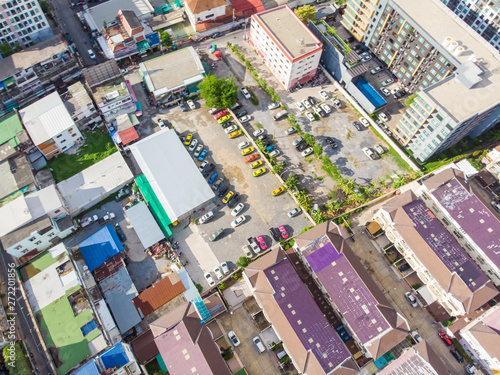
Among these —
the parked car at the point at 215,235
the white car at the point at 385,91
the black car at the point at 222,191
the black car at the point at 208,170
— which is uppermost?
the black car at the point at 208,170

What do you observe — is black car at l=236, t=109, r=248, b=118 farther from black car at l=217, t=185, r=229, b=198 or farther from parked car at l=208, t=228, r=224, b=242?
parked car at l=208, t=228, r=224, b=242

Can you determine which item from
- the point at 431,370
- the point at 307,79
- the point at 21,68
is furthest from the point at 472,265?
the point at 21,68

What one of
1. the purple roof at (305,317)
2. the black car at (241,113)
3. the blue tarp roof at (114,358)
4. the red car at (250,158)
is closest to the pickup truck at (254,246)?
the purple roof at (305,317)

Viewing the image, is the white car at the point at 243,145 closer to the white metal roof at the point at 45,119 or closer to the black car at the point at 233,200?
the black car at the point at 233,200

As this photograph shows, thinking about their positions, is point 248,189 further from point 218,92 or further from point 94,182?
point 94,182

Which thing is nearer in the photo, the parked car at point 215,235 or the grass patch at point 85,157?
the parked car at point 215,235

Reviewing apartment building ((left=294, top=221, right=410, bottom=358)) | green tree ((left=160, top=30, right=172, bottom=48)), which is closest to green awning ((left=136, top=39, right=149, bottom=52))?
green tree ((left=160, top=30, right=172, bottom=48))

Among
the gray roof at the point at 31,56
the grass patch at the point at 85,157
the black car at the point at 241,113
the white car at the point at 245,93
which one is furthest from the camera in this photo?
the white car at the point at 245,93
